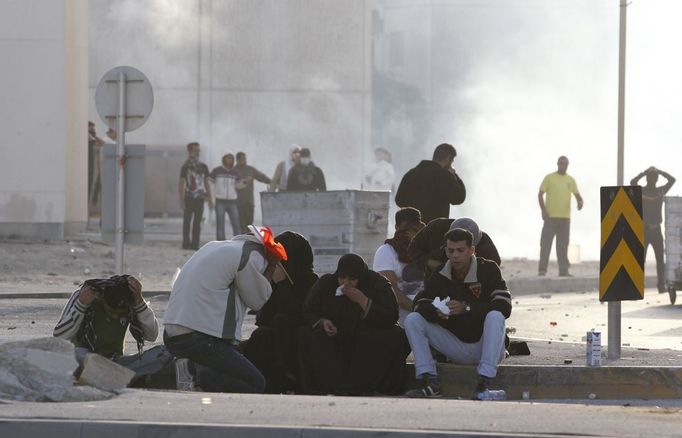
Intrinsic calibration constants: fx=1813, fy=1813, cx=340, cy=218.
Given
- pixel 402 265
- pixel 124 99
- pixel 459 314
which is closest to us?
pixel 459 314

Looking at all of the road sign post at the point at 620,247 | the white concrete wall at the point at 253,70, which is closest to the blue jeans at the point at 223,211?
the white concrete wall at the point at 253,70

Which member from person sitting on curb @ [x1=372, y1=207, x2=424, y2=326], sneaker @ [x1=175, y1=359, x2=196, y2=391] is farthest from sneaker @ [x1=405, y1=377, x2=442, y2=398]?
person sitting on curb @ [x1=372, y1=207, x2=424, y2=326]

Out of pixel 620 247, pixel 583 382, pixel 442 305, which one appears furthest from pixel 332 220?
pixel 442 305

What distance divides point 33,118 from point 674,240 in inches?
375

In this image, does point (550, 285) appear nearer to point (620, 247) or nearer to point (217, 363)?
point (620, 247)

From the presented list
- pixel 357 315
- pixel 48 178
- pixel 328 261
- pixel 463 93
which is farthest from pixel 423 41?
pixel 357 315

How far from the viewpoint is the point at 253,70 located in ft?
112

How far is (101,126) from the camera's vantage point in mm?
31828

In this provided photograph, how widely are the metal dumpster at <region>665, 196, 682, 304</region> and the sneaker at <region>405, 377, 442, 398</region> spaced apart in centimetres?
948

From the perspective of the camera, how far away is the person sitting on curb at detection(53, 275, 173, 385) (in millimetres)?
9898

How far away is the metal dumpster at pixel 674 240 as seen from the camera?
19188 mm

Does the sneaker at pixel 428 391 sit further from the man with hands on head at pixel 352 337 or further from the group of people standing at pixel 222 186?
the group of people standing at pixel 222 186

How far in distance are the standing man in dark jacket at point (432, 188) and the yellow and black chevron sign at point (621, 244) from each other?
334cm

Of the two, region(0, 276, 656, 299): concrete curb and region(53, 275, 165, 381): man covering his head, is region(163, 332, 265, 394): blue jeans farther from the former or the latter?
region(0, 276, 656, 299): concrete curb
